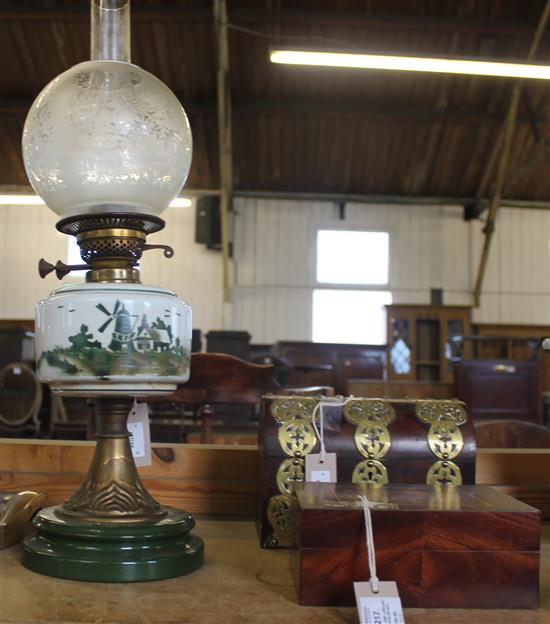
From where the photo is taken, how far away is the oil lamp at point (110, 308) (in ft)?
2.82

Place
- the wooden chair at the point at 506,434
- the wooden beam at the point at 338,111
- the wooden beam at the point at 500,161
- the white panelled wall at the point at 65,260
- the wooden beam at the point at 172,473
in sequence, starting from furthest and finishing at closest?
the white panelled wall at the point at 65,260 < the wooden beam at the point at 338,111 < the wooden beam at the point at 500,161 < the wooden chair at the point at 506,434 < the wooden beam at the point at 172,473

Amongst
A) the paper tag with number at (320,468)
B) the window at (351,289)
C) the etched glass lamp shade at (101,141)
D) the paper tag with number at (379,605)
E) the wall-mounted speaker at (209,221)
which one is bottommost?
the paper tag with number at (379,605)

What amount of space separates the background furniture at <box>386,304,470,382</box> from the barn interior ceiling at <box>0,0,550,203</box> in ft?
6.87

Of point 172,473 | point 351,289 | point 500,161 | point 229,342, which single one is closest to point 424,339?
point 351,289

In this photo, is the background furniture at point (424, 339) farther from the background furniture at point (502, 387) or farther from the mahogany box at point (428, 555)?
the mahogany box at point (428, 555)

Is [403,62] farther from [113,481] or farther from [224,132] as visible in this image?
[113,481]

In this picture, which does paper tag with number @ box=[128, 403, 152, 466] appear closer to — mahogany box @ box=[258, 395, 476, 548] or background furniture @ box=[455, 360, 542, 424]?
mahogany box @ box=[258, 395, 476, 548]

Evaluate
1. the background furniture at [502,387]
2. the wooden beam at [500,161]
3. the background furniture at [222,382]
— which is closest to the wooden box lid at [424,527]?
the background furniture at [222,382]

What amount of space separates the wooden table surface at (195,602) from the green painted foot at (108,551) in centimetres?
A: 1

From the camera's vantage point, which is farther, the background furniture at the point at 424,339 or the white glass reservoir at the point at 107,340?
the background furniture at the point at 424,339

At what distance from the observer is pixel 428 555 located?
776mm

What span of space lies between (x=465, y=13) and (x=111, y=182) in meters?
9.55

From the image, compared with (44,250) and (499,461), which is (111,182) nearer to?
(499,461)

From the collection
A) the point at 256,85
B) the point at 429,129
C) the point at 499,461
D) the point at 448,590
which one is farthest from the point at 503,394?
the point at 448,590
